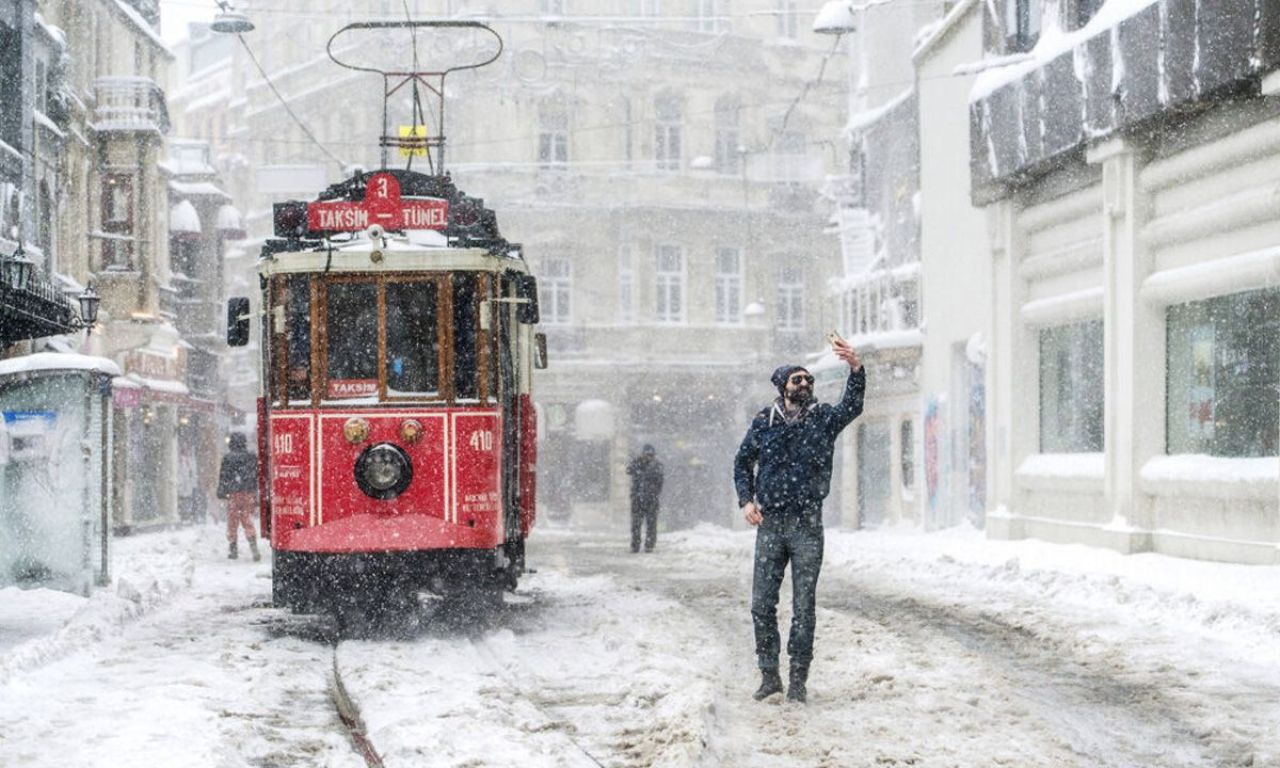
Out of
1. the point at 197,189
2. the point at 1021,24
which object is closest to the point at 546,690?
the point at 1021,24

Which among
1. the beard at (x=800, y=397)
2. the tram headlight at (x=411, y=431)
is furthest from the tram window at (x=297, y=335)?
the beard at (x=800, y=397)

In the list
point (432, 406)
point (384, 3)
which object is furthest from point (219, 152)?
point (432, 406)

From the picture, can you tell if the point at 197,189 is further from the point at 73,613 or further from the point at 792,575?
the point at 792,575

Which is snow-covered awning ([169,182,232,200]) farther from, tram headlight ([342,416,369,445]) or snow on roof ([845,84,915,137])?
tram headlight ([342,416,369,445])

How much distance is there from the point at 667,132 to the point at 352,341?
3974 cm

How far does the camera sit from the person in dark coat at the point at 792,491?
10.3 m

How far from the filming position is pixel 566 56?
52.7 m

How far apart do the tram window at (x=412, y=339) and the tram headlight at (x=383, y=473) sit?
19.1 inches

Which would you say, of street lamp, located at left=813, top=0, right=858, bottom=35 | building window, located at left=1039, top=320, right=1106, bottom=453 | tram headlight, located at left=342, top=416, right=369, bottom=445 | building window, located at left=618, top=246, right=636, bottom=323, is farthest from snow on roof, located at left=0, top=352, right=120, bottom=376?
building window, located at left=618, top=246, right=636, bottom=323

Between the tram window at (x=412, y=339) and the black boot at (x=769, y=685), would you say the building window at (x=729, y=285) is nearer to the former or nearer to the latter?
the tram window at (x=412, y=339)

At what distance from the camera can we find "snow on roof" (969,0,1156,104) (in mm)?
20172

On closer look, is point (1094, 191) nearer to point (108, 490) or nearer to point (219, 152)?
point (108, 490)

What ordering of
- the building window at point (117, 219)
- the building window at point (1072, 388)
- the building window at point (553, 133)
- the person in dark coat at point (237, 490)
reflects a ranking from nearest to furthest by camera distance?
the building window at point (1072, 388) → the person in dark coat at point (237, 490) → the building window at point (117, 219) → the building window at point (553, 133)

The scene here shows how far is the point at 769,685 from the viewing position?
1029 cm
